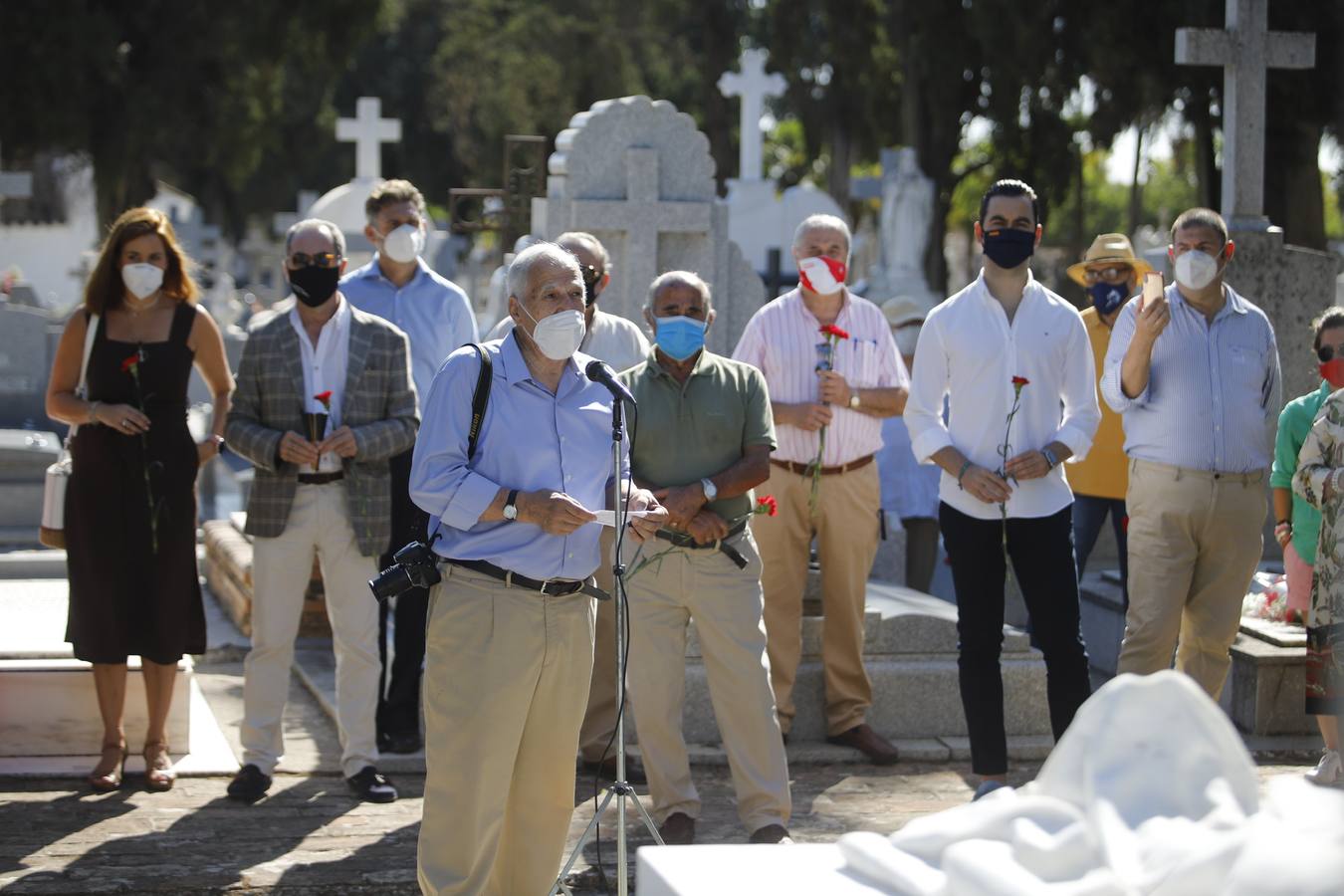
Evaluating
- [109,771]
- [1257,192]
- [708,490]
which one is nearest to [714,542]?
[708,490]

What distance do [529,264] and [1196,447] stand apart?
111 inches

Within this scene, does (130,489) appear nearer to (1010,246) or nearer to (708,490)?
(708,490)

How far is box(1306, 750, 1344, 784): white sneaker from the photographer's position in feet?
21.1

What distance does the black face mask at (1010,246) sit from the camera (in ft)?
20.0

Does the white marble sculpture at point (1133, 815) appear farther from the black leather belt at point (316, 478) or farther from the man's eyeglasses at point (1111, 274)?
the man's eyeglasses at point (1111, 274)

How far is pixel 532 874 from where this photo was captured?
16.2 feet

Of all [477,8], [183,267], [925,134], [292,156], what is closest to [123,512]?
[183,267]

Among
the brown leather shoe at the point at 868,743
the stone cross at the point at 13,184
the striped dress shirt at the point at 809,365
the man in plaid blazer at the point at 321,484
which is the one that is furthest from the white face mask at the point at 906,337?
the stone cross at the point at 13,184

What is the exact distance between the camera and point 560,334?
15.3 feet

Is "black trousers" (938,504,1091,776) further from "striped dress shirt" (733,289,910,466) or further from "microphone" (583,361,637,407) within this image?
"microphone" (583,361,637,407)

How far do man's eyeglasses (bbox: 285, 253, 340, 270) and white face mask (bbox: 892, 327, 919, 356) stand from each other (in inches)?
230

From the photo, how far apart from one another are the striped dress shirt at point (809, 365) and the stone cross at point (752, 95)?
480 inches

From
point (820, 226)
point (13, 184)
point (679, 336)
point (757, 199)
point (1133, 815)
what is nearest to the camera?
point (1133, 815)

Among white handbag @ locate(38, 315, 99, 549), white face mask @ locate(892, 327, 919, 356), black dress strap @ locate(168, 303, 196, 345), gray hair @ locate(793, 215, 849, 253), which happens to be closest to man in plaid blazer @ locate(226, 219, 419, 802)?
black dress strap @ locate(168, 303, 196, 345)
